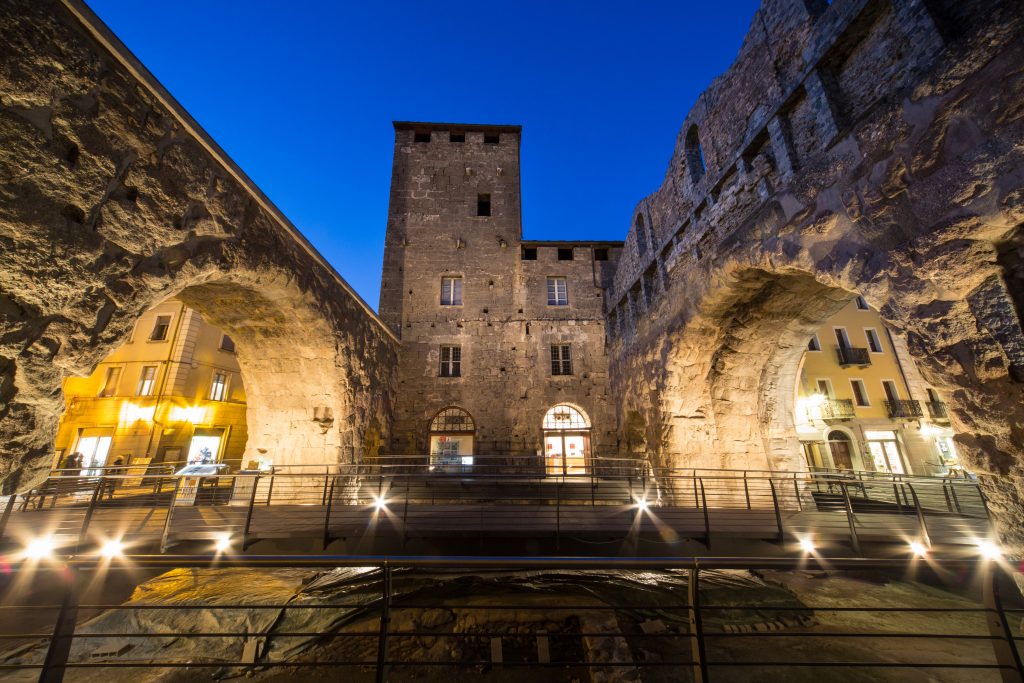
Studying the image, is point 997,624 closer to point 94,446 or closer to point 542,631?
point 542,631

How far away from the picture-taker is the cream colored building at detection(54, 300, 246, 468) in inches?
473

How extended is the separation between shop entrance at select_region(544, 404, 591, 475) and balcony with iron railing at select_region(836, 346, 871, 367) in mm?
12191

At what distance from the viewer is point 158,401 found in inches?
486

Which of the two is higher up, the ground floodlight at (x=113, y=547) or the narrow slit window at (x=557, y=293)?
the narrow slit window at (x=557, y=293)

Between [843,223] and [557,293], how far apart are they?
977cm

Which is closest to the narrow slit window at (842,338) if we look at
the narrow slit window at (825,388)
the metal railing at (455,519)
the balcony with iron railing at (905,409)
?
the narrow slit window at (825,388)

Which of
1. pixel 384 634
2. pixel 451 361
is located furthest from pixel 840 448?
pixel 384 634

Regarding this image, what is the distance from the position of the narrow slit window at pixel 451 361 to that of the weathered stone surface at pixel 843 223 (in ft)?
20.5

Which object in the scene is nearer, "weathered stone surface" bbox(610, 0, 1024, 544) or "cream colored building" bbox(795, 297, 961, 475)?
"weathered stone surface" bbox(610, 0, 1024, 544)

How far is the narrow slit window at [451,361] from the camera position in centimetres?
1278

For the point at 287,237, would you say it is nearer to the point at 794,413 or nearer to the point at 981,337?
the point at 981,337

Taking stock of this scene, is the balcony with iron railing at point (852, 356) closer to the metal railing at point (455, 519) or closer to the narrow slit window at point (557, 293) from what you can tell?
the metal railing at point (455, 519)

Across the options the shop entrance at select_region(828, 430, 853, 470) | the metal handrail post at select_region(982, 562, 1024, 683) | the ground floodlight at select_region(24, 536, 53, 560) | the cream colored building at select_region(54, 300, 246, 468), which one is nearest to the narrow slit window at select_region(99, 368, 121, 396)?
the cream colored building at select_region(54, 300, 246, 468)

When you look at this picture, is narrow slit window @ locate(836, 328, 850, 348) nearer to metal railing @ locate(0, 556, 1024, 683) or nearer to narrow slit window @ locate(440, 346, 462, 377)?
metal railing @ locate(0, 556, 1024, 683)
